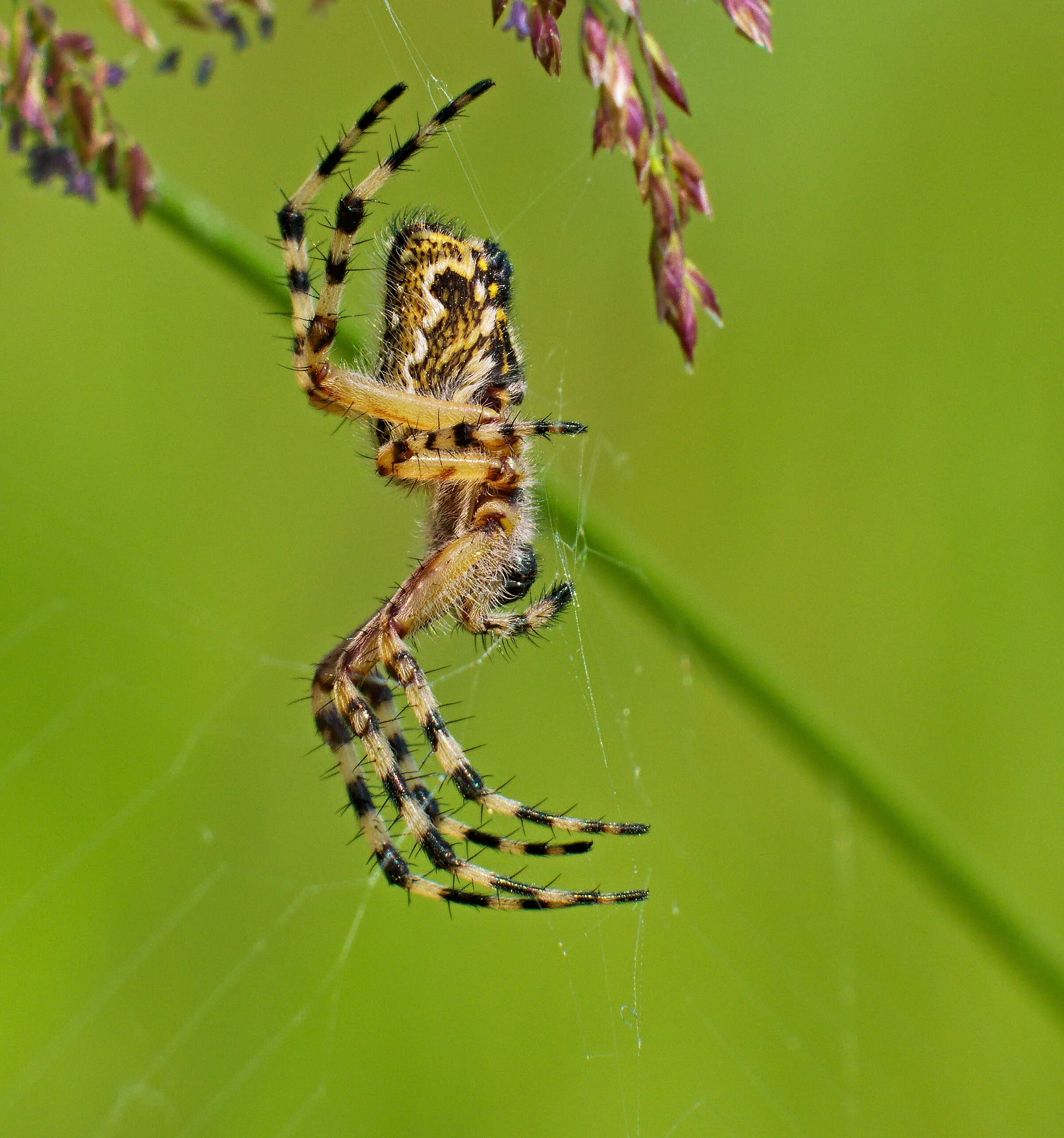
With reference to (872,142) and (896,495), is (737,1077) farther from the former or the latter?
(872,142)

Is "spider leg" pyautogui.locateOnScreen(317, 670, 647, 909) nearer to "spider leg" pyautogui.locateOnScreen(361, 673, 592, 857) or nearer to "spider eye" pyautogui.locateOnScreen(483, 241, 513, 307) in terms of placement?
"spider leg" pyautogui.locateOnScreen(361, 673, 592, 857)

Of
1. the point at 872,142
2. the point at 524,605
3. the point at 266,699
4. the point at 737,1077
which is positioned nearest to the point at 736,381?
the point at 872,142

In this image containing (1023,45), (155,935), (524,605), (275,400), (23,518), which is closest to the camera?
(524,605)

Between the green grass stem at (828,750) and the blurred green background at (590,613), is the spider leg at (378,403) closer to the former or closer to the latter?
the green grass stem at (828,750)

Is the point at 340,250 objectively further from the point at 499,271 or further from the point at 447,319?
the point at 499,271

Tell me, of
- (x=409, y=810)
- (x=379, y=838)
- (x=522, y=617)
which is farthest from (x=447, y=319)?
(x=379, y=838)

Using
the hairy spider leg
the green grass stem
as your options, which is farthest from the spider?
the green grass stem

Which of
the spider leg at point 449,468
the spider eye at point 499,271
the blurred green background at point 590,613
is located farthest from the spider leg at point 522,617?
the spider eye at point 499,271
